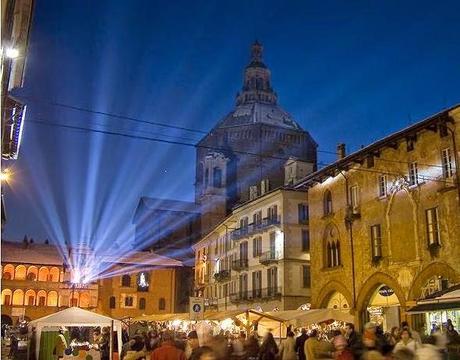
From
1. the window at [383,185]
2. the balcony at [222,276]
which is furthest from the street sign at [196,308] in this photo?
the balcony at [222,276]

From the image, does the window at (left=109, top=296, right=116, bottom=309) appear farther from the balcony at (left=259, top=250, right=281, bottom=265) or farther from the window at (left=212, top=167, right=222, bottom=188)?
the balcony at (left=259, top=250, right=281, bottom=265)

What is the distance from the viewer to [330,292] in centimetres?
3475

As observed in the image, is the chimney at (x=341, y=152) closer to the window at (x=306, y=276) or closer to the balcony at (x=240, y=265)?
the window at (x=306, y=276)

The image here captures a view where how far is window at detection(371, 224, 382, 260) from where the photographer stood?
30.4 meters

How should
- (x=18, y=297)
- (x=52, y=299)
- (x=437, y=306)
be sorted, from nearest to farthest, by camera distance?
(x=437, y=306) < (x=18, y=297) < (x=52, y=299)

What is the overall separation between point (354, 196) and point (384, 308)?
21.8 feet

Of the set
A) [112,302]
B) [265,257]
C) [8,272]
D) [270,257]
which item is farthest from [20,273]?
[270,257]

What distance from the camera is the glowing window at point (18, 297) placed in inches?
2578

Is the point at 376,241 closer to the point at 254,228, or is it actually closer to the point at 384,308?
the point at 384,308

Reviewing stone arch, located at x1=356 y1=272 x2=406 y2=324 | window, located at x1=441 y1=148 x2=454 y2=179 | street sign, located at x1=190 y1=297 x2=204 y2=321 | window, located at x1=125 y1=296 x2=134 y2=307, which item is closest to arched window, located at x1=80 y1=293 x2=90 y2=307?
window, located at x1=125 y1=296 x2=134 y2=307

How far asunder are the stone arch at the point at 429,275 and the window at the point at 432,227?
42.1 inches

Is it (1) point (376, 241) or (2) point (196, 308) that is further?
(1) point (376, 241)

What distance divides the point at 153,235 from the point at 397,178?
56903 mm

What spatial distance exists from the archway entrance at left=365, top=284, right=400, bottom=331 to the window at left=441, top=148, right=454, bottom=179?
709 cm
